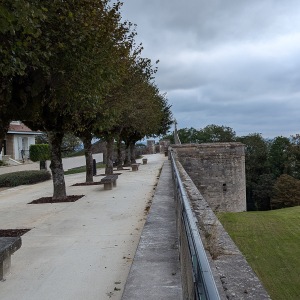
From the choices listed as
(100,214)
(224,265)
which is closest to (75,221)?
(100,214)

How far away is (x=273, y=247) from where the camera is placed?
1536 centimetres

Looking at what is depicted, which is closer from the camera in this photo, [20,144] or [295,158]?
[20,144]

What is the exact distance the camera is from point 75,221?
31.0ft

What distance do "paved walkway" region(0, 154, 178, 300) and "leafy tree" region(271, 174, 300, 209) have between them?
1550 inches

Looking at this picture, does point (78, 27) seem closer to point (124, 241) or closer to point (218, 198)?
point (124, 241)

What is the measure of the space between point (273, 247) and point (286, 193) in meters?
36.1

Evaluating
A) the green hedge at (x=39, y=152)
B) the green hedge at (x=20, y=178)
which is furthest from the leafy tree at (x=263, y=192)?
the green hedge at (x=20, y=178)

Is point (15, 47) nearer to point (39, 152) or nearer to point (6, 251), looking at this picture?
point (6, 251)

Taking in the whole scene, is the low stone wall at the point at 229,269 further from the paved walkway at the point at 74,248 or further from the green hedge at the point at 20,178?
the green hedge at the point at 20,178

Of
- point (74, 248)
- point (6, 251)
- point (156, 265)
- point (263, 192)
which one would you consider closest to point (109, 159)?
point (74, 248)

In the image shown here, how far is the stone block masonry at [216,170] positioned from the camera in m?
27.2

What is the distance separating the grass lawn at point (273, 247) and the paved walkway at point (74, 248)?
438cm

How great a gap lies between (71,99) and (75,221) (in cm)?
284

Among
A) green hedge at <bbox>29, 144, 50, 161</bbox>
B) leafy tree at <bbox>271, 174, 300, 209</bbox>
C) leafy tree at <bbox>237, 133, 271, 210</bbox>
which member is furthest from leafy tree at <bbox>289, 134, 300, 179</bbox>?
green hedge at <bbox>29, 144, 50, 161</bbox>
